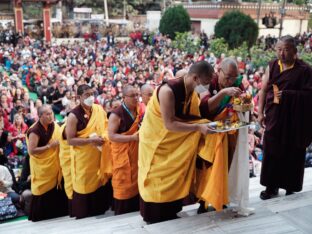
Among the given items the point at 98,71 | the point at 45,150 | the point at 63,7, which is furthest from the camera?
the point at 63,7

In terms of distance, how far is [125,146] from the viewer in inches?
144

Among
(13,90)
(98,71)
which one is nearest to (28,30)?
(98,71)

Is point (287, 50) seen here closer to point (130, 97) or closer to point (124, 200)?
point (130, 97)

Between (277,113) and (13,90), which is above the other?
(277,113)

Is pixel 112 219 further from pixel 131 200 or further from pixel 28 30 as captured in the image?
pixel 28 30

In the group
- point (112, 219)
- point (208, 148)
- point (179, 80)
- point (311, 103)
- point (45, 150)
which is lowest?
point (112, 219)

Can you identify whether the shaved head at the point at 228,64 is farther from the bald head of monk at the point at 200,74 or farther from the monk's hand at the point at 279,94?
the monk's hand at the point at 279,94

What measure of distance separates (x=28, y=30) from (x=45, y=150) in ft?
80.9

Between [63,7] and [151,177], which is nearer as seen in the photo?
[151,177]

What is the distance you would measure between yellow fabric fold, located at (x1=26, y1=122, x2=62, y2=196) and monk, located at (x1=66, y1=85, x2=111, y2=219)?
0.41 m

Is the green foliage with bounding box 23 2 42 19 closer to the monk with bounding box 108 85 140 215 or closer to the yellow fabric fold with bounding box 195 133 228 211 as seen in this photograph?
the monk with bounding box 108 85 140 215

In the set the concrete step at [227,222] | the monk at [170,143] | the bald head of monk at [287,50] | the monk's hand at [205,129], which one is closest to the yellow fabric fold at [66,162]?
the concrete step at [227,222]

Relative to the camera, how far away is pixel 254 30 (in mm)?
21266

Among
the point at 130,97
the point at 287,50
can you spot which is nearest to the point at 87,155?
the point at 130,97
